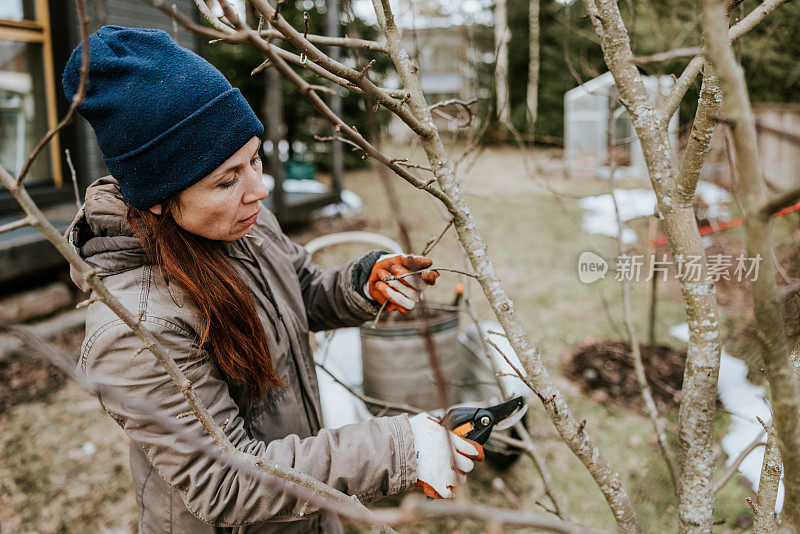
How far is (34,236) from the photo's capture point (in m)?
4.58

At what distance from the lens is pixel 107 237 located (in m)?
1.37

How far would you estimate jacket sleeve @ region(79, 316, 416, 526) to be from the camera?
1239 mm

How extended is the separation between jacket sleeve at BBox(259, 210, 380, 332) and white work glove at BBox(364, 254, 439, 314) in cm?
4

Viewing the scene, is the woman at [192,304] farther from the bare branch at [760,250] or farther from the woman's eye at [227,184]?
the bare branch at [760,250]

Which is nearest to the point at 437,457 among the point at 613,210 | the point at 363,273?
the point at 363,273

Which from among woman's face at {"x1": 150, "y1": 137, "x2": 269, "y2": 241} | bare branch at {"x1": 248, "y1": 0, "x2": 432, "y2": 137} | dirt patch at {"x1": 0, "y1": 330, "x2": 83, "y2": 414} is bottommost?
dirt patch at {"x1": 0, "y1": 330, "x2": 83, "y2": 414}

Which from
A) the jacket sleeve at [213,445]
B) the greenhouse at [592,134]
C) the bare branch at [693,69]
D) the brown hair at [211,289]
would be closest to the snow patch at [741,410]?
the bare branch at [693,69]

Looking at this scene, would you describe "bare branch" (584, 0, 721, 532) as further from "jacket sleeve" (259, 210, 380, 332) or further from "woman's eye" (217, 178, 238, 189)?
"woman's eye" (217, 178, 238, 189)

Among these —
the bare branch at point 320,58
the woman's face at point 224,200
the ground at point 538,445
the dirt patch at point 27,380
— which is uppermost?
the bare branch at point 320,58

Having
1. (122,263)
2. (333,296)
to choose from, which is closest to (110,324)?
(122,263)

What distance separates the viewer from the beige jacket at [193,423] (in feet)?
4.08

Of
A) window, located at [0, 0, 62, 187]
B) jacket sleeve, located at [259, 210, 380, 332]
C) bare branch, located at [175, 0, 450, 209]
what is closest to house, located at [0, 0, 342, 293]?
window, located at [0, 0, 62, 187]

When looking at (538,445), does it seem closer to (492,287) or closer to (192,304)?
(492,287)

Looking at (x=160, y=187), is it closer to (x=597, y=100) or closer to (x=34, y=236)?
(x=34, y=236)
